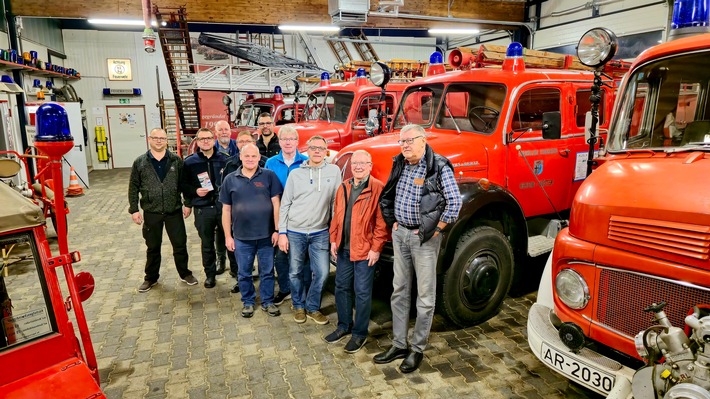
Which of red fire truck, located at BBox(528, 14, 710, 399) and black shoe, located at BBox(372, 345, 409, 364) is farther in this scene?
black shoe, located at BBox(372, 345, 409, 364)

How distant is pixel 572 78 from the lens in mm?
4922

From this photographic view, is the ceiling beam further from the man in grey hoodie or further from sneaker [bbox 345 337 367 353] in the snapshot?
sneaker [bbox 345 337 367 353]

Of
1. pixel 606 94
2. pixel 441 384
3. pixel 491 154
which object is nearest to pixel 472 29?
pixel 606 94

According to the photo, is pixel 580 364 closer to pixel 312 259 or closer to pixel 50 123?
pixel 312 259

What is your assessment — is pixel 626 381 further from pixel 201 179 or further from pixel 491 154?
pixel 201 179

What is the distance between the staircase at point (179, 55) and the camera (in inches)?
441

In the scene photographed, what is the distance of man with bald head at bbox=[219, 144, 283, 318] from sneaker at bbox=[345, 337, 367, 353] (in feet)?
3.20

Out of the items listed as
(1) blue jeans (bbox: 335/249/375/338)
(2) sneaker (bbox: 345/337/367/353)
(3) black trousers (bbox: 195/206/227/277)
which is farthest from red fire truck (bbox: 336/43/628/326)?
(3) black trousers (bbox: 195/206/227/277)

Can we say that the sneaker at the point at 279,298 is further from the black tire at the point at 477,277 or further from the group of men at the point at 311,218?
the black tire at the point at 477,277

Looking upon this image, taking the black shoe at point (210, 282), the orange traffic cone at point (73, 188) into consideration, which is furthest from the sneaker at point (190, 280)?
the orange traffic cone at point (73, 188)

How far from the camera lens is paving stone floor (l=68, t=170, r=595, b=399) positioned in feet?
10.9

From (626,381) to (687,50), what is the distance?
7.13ft

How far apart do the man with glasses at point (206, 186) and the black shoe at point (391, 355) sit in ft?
8.15

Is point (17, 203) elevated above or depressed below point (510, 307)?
above
